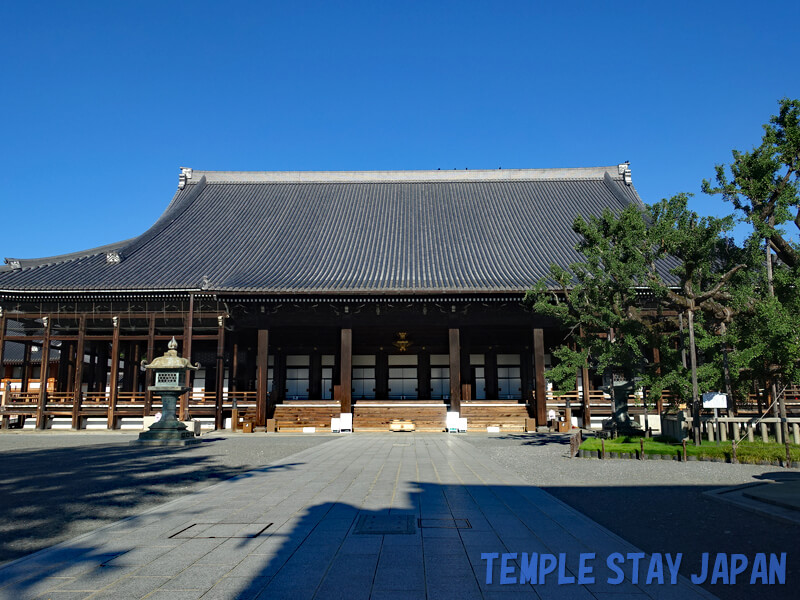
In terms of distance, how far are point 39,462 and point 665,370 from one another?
14991 millimetres

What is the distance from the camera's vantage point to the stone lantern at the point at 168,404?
54.7ft

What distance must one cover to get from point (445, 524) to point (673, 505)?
3414 millimetres

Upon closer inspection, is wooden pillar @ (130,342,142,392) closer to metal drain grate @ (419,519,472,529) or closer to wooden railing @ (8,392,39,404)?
wooden railing @ (8,392,39,404)

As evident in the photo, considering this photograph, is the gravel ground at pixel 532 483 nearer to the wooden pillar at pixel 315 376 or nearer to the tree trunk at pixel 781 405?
the tree trunk at pixel 781 405

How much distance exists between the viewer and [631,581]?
13.7ft

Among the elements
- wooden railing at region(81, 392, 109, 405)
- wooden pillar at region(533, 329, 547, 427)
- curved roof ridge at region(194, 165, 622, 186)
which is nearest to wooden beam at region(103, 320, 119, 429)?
wooden railing at region(81, 392, 109, 405)

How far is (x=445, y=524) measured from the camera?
19.1 feet

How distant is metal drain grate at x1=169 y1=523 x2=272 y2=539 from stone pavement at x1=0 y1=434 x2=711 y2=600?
0.02 metres

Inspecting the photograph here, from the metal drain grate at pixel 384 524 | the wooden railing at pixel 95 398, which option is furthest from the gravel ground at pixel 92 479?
the wooden railing at pixel 95 398

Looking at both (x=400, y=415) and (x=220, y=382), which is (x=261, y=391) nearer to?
(x=220, y=382)

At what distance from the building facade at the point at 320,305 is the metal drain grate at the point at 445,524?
16217 mm

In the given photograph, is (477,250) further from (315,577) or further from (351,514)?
(315,577)

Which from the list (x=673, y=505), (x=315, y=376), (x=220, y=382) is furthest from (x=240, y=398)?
(x=673, y=505)

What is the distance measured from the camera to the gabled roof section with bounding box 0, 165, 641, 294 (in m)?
23.0
